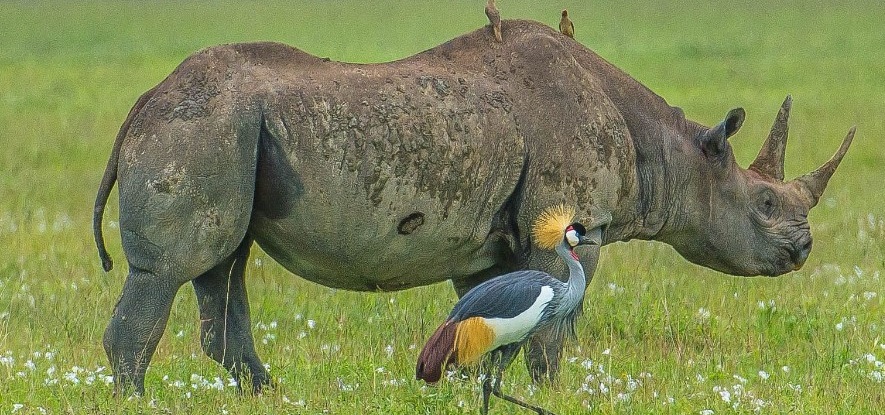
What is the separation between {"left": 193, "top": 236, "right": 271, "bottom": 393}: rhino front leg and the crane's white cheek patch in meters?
1.65

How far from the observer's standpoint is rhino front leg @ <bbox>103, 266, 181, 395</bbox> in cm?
798

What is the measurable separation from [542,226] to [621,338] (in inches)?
88.8

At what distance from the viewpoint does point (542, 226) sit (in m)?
8.56

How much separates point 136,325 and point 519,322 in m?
1.84

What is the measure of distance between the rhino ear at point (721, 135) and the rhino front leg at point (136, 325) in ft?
11.2

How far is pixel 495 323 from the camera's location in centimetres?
771

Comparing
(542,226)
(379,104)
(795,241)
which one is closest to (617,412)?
(542,226)

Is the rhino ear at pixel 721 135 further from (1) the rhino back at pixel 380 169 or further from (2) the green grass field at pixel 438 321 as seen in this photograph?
(1) the rhino back at pixel 380 169

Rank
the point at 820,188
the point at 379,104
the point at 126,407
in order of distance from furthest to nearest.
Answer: the point at 820,188 < the point at 379,104 < the point at 126,407

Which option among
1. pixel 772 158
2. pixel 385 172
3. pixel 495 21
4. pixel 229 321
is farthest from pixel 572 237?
pixel 772 158

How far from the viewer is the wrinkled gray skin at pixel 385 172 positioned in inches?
312

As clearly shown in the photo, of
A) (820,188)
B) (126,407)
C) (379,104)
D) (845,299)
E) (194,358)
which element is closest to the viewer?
(126,407)

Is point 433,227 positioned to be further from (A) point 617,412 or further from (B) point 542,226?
→ (A) point 617,412

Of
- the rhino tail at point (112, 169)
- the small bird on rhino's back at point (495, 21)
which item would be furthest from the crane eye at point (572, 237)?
the rhino tail at point (112, 169)
